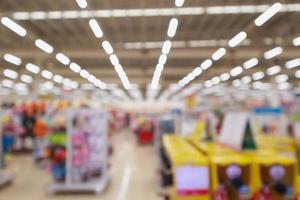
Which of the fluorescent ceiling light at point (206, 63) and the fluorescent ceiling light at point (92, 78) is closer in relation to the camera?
the fluorescent ceiling light at point (206, 63)

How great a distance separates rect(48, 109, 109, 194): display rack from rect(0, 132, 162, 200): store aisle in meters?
0.25

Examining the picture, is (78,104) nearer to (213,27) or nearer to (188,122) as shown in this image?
(188,122)

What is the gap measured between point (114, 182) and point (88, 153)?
115cm

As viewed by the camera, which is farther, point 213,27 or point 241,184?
point 213,27

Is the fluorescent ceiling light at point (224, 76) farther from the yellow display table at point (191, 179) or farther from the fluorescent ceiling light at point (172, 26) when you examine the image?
the yellow display table at point (191, 179)

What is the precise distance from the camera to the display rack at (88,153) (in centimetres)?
782

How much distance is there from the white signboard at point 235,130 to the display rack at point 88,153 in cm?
424

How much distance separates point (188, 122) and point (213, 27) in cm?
299

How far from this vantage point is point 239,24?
394 inches

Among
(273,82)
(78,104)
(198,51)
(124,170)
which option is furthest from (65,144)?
(273,82)

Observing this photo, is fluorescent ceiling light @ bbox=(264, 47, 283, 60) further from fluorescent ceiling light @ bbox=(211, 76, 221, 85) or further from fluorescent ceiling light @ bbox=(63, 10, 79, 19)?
fluorescent ceiling light @ bbox=(211, 76, 221, 85)

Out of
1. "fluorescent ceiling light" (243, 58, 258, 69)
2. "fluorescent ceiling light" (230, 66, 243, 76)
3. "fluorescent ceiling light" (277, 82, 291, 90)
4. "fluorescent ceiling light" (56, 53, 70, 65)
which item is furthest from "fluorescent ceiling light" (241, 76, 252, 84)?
"fluorescent ceiling light" (56, 53, 70, 65)

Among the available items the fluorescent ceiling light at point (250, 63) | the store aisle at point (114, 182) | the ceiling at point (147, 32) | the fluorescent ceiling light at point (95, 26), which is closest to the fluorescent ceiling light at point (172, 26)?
the ceiling at point (147, 32)

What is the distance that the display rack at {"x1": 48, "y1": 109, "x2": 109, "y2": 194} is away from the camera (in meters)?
7.82
